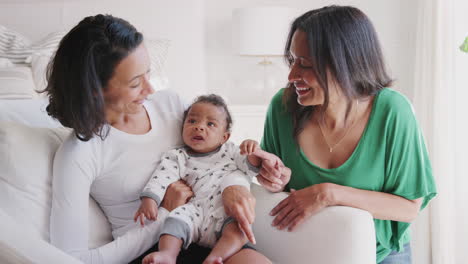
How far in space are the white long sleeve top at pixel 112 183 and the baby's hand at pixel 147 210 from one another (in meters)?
0.06

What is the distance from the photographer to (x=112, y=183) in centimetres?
137

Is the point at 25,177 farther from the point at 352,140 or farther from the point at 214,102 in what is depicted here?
the point at 352,140

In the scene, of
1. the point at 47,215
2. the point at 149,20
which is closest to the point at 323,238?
the point at 47,215

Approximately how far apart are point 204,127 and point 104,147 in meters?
0.29

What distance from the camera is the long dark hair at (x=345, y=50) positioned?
1.37 meters

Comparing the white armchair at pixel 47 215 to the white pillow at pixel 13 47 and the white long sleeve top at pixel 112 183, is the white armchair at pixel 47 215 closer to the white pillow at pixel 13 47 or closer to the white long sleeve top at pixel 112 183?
the white long sleeve top at pixel 112 183

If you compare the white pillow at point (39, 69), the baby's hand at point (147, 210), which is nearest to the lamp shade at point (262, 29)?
the white pillow at point (39, 69)

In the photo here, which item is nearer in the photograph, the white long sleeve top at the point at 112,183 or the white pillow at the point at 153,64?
the white long sleeve top at the point at 112,183

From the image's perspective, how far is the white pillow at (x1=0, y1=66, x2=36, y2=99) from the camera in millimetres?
2105

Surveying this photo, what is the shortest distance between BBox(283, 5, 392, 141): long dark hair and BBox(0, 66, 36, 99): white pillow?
1.29 metres

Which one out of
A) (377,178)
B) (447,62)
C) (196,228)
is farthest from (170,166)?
(447,62)

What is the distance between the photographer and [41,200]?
130cm

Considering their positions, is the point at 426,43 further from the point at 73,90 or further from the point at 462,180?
the point at 73,90

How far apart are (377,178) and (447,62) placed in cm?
151
